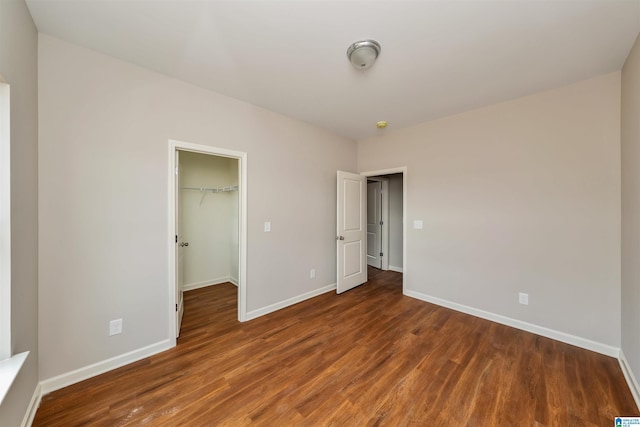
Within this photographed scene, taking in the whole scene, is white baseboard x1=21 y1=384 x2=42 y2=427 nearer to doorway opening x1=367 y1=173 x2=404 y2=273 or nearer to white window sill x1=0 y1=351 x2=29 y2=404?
white window sill x1=0 y1=351 x2=29 y2=404

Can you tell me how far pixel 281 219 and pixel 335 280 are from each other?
5.04ft

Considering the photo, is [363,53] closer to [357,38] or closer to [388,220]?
[357,38]

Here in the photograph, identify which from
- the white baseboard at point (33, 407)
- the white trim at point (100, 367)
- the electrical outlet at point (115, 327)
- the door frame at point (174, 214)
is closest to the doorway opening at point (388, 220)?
the door frame at point (174, 214)

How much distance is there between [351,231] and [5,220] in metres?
3.48

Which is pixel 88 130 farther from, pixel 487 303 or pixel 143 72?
pixel 487 303

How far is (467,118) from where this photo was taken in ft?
9.88

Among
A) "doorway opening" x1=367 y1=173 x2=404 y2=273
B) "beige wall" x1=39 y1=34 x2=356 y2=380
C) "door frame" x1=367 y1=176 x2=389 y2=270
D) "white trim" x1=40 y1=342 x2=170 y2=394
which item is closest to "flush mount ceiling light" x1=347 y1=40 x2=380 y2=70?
"beige wall" x1=39 y1=34 x2=356 y2=380

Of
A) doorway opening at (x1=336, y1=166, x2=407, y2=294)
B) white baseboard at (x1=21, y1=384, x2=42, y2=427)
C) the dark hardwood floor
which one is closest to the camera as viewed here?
white baseboard at (x1=21, y1=384, x2=42, y2=427)

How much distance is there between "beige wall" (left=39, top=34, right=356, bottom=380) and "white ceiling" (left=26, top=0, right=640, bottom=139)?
244 mm

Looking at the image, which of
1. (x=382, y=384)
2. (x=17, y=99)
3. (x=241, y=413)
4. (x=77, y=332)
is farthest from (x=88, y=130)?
(x=382, y=384)

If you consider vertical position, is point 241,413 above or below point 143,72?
below

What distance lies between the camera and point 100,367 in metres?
1.89

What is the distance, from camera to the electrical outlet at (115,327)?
194 centimetres

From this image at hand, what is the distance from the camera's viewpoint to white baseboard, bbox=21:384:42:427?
4.59 ft
